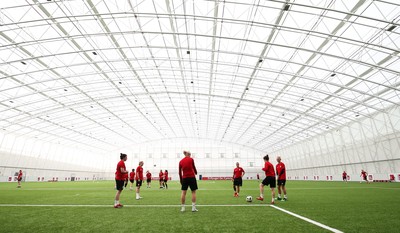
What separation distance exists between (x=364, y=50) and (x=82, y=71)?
107 ft

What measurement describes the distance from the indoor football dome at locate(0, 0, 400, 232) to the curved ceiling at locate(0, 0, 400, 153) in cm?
15

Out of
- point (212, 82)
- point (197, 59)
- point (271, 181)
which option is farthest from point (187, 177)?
point (212, 82)

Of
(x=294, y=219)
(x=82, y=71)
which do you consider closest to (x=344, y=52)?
(x=294, y=219)

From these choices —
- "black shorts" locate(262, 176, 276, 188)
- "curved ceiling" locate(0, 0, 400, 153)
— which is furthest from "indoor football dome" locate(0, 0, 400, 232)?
"black shorts" locate(262, 176, 276, 188)

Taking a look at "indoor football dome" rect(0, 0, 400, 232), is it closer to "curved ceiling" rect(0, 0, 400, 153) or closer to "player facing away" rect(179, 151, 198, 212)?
"curved ceiling" rect(0, 0, 400, 153)

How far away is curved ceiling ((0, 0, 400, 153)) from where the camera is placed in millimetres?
20234

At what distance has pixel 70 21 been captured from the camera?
20.8 metres

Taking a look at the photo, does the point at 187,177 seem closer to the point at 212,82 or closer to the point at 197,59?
the point at 197,59

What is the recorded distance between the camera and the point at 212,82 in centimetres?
3500

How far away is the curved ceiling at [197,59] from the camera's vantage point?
20.2 m

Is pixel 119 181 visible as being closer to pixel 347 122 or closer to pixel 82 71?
pixel 82 71

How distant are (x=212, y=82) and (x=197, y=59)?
24.2 ft

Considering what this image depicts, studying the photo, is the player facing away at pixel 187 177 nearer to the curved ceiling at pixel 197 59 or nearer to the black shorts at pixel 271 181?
the black shorts at pixel 271 181

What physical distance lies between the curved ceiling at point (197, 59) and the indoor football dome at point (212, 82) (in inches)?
6.0
